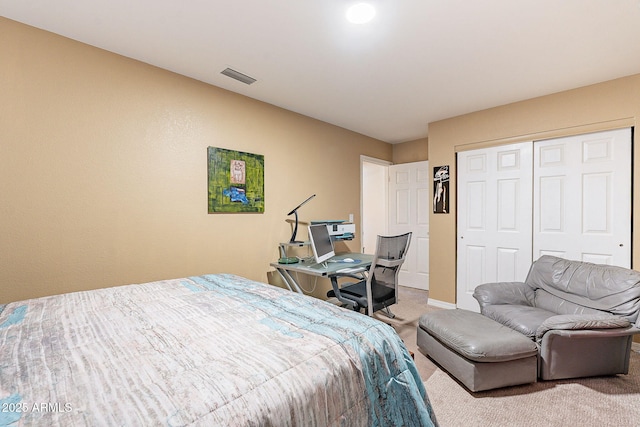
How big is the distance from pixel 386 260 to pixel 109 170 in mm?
2357

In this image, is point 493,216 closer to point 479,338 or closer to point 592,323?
point 592,323

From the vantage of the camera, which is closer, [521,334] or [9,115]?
[9,115]

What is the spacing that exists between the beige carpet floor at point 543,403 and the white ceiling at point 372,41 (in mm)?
2437

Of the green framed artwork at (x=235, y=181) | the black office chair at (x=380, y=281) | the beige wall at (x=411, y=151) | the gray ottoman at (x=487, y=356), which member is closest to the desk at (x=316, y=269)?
the black office chair at (x=380, y=281)

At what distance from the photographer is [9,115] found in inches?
68.9

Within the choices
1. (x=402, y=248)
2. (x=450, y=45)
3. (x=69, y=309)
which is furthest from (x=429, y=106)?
(x=69, y=309)

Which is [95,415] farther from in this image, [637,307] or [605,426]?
[637,307]

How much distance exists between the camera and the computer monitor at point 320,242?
9.38 ft

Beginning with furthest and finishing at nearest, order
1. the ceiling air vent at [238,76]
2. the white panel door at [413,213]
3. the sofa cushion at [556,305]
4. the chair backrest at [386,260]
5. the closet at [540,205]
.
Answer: the white panel door at [413,213], the closet at [540,205], the chair backrest at [386,260], the ceiling air vent at [238,76], the sofa cushion at [556,305]

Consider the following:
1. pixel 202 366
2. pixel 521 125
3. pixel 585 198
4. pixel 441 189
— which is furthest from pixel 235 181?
pixel 585 198

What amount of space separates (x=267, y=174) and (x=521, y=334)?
267cm

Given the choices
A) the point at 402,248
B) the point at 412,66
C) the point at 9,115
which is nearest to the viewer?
the point at 9,115

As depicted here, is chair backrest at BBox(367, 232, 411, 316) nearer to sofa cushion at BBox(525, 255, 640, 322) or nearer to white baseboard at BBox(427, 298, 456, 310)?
sofa cushion at BBox(525, 255, 640, 322)

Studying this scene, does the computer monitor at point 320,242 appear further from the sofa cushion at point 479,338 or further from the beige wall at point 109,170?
the sofa cushion at point 479,338
